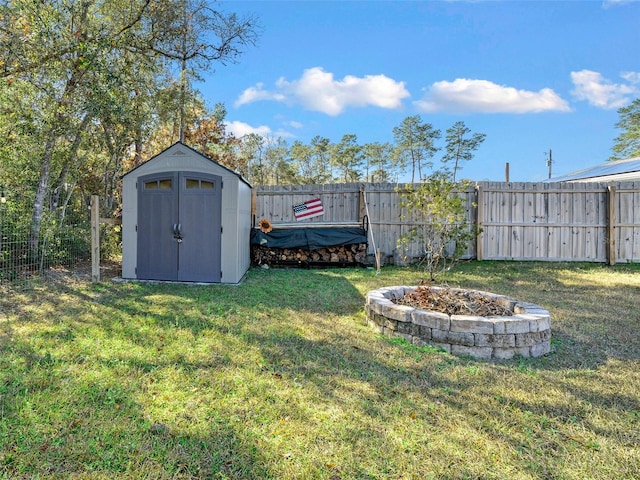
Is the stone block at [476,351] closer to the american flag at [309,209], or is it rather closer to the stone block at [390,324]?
the stone block at [390,324]

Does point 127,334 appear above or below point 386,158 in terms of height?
below

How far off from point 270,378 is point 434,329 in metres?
1.52

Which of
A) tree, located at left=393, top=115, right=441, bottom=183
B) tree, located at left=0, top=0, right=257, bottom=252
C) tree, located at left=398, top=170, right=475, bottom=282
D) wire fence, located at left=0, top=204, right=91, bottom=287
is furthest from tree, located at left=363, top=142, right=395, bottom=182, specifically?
wire fence, located at left=0, top=204, right=91, bottom=287

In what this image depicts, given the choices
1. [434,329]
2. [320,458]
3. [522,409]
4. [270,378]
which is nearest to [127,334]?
[270,378]

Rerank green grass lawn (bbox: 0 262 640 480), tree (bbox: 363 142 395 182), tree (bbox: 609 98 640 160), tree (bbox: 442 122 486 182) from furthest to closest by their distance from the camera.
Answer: tree (bbox: 363 142 395 182) < tree (bbox: 442 122 486 182) < tree (bbox: 609 98 640 160) < green grass lawn (bbox: 0 262 640 480)

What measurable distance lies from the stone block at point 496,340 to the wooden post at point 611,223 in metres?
6.92

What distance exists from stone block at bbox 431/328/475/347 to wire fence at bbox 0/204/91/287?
5.91 meters

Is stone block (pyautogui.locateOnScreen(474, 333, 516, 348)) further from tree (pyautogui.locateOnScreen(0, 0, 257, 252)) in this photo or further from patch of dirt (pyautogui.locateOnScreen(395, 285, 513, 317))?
tree (pyautogui.locateOnScreen(0, 0, 257, 252))

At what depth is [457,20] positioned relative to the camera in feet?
25.2

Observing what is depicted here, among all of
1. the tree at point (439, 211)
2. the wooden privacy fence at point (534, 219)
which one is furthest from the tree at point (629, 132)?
the tree at point (439, 211)

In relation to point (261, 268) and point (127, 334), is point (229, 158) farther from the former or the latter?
point (127, 334)

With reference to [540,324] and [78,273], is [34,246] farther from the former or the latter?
[540,324]

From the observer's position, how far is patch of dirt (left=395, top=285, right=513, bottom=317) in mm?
3316

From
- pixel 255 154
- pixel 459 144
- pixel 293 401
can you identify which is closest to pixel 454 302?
pixel 293 401
